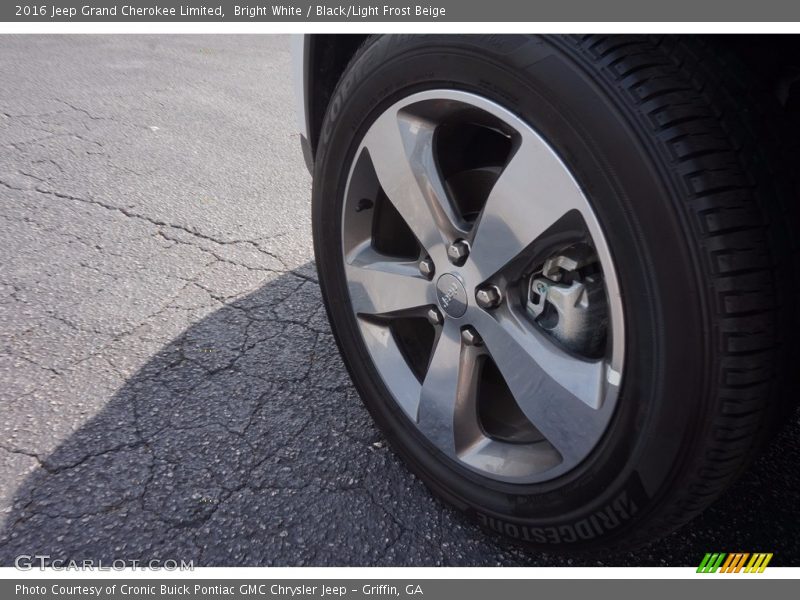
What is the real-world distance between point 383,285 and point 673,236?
29.9 inches

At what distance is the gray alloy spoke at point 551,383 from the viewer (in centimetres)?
127

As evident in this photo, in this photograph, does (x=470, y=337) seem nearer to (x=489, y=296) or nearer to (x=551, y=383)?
(x=489, y=296)

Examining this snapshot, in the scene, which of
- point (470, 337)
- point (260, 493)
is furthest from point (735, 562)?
point (260, 493)

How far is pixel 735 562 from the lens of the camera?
1.52 m

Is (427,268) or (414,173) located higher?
(414,173)

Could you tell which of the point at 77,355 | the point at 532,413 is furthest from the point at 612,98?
the point at 77,355

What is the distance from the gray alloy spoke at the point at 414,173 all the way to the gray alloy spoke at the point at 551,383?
22 centimetres

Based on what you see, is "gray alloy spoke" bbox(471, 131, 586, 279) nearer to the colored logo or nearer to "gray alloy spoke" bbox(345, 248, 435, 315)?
"gray alloy spoke" bbox(345, 248, 435, 315)

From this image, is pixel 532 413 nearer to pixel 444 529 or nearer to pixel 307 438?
pixel 444 529

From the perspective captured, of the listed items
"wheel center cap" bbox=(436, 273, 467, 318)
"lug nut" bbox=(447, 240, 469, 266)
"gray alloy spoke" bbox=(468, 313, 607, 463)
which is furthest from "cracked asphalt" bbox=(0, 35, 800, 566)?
"lug nut" bbox=(447, 240, 469, 266)

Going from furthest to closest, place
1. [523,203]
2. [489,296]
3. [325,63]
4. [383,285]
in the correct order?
[325,63], [383,285], [489,296], [523,203]

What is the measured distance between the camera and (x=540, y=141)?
120 cm

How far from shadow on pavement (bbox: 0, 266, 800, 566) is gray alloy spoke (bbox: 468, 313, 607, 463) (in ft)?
1.32

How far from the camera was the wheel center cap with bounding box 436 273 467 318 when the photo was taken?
147 centimetres
